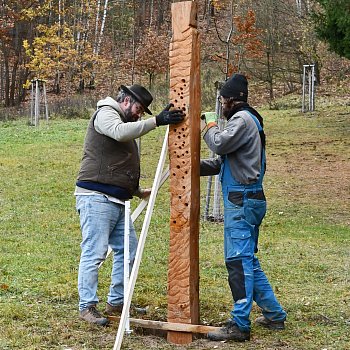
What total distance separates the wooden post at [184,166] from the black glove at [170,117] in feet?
0.20

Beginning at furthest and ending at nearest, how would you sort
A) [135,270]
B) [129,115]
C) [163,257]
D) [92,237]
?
[163,257], [129,115], [92,237], [135,270]

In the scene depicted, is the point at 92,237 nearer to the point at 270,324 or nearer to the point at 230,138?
the point at 230,138

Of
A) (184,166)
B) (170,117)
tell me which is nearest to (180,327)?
(184,166)

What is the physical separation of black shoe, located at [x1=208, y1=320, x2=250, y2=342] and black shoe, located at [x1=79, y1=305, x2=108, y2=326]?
908mm

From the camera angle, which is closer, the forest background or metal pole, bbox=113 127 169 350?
metal pole, bbox=113 127 169 350

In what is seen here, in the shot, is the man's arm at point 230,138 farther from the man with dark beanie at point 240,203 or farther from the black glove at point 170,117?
the black glove at point 170,117

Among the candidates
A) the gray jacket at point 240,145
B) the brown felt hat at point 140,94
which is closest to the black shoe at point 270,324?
the gray jacket at point 240,145

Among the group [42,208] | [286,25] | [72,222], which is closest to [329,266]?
[72,222]

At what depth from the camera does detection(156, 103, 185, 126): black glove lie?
19.6 feet

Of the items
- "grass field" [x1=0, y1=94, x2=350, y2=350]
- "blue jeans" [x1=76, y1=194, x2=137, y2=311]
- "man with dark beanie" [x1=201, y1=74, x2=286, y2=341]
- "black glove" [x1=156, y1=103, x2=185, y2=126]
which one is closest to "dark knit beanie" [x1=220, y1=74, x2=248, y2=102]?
"man with dark beanie" [x1=201, y1=74, x2=286, y2=341]

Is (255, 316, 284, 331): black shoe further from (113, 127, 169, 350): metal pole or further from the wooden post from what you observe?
(113, 127, 169, 350): metal pole

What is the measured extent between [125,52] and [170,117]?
4106 centimetres

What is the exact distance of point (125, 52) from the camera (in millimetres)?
46375

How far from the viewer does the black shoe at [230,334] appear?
19.6 feet
